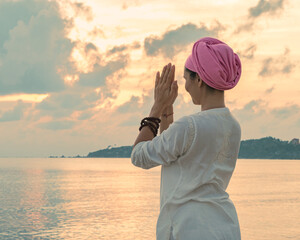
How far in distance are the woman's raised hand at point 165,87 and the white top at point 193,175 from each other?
0.92 ft

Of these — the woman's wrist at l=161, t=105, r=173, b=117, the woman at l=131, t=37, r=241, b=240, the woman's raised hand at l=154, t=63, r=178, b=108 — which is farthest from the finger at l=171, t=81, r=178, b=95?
the woman's wrist at l=161, t=105, r=173, b=117

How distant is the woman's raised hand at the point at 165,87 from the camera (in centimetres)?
271

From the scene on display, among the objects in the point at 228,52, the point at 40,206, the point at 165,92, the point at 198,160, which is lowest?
the point at 40,206

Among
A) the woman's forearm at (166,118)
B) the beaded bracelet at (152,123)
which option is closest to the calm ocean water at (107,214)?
the woman's forearm at (166,118)

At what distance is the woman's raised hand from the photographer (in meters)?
2.71

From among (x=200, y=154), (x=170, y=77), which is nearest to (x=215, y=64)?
(x=170, y=77)

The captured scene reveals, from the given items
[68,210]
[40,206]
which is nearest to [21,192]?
[40,206]

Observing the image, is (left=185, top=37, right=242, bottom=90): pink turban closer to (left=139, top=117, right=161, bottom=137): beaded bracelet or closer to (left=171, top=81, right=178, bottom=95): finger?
(left=171, top=81, right=178, bottom=95): finger

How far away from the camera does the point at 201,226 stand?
95.9 inches

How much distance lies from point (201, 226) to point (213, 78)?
2.46 feet

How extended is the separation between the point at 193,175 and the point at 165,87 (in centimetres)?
53

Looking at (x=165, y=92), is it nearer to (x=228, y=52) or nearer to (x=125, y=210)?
(x=228, y=52)

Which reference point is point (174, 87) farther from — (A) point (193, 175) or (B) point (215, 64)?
(A) point (193, 175)

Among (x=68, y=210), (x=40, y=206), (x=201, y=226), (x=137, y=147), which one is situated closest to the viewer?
(x=201, y=226)
